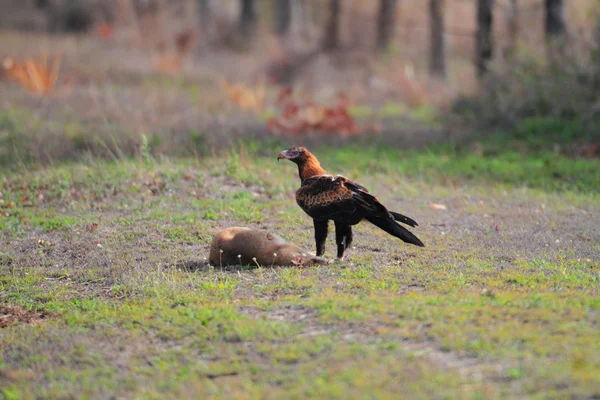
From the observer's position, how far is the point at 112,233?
27.2 feet

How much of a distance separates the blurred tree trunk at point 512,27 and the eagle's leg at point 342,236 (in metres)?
9.65

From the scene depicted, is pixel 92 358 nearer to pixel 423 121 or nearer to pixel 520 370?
pixel 520 370

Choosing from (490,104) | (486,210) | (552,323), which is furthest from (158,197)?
(490,104)

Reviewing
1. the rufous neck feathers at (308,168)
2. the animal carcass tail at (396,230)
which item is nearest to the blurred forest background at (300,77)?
the rufous neck feathers at (308,168)

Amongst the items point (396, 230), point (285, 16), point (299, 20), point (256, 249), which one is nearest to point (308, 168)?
point (256, 249)

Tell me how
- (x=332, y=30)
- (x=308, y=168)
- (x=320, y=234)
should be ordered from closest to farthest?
(x=320, y=234) → (x=308, y=168) → (x=332, y=30)

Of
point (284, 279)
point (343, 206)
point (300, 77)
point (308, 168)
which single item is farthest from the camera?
point (300, 77)

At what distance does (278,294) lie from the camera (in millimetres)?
6336

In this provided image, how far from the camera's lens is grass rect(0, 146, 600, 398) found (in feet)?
15.7

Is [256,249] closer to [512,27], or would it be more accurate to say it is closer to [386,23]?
[512,27]

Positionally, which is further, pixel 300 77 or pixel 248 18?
pixel 248 18

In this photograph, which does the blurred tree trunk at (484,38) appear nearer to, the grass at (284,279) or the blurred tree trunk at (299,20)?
the grass at (284,279)

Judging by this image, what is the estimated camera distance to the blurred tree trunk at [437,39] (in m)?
22.5

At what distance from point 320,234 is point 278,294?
1.06 meters
